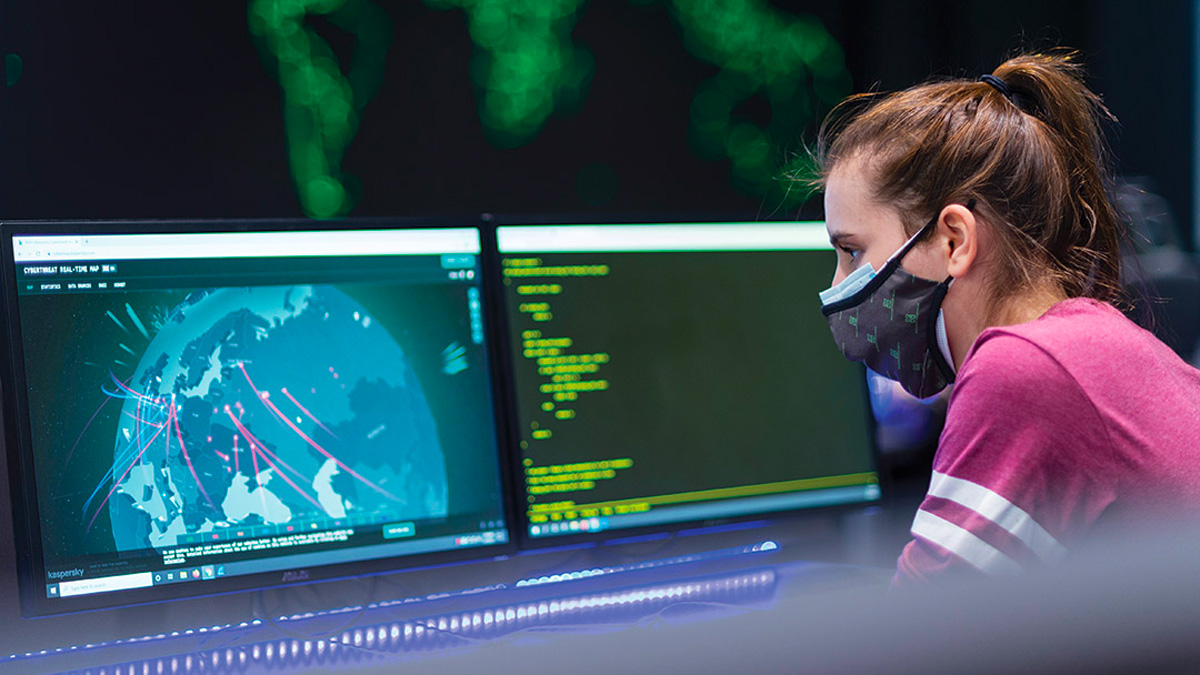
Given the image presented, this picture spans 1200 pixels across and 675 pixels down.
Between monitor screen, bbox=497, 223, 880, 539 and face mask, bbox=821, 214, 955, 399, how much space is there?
0.13 m

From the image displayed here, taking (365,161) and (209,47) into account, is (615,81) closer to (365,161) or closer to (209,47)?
(365,161)

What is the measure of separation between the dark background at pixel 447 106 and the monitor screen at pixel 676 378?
0.09 m

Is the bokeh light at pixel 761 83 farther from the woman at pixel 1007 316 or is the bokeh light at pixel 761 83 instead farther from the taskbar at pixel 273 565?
the taskbar at pixel 273 565

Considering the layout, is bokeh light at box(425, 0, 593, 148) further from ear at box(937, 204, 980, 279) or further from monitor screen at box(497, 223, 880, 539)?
ear at box(937, 204, 980, 279)

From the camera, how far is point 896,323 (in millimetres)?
1046

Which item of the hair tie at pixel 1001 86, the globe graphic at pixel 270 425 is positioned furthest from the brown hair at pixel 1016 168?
the globe graphic at pixel 270 425

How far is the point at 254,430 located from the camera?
979 mm

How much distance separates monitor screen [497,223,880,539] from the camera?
111 centimetres

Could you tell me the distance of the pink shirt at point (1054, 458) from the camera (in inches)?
31.1

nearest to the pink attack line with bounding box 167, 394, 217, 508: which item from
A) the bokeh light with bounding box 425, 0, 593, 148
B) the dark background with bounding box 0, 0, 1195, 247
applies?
the dark background with bounding box 0, 0, 1195, 247

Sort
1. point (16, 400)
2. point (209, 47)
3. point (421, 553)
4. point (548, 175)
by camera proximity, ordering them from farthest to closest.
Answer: point (548, 175), point (209, 47), point (421, 553), point (16, 400)

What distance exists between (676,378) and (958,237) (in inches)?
14.9

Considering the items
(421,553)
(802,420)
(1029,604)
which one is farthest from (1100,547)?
(802,420)

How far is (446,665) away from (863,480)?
3.90 ft
